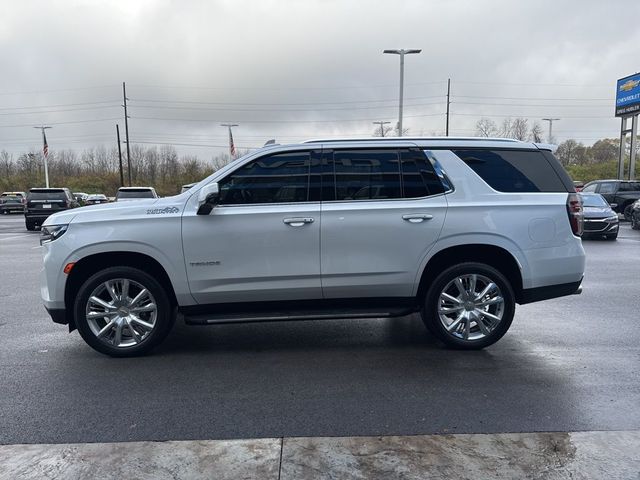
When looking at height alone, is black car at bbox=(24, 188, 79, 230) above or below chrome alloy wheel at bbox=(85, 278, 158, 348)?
above

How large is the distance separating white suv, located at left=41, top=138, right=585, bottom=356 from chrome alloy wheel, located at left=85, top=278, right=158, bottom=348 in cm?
1

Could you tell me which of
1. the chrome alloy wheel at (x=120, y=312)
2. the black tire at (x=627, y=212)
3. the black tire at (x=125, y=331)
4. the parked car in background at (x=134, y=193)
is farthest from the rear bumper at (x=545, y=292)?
the black tire at (x=627, y=212)

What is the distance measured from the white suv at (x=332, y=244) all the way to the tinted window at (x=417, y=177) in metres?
0.01

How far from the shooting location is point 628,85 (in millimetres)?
34125

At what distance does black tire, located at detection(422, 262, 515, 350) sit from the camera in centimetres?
491

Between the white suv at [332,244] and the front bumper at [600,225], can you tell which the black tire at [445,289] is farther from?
the front bumper at [600,225]

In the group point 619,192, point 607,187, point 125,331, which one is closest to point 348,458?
point 125,331

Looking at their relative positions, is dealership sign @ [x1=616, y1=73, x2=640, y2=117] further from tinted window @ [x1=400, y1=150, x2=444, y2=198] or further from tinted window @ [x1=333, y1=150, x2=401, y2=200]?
tinted window @ [x1=333, y1=150, x2=401, y2=200]

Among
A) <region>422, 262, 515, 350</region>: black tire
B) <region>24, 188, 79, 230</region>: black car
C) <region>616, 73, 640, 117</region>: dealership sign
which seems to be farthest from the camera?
<region>616, 73, 640, 117</region>: dealership sign

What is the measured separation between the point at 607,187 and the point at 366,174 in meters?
23.3

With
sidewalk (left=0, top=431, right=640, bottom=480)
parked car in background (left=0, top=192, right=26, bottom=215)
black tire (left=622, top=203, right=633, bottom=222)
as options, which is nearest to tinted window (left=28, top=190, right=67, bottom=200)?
parked car in background (left=0, top=192, right=26, bottom=215)

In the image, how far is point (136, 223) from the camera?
4727mm

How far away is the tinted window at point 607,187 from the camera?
2368 centimetres

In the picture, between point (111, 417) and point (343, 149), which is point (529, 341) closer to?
point (343, 149)
